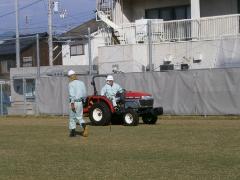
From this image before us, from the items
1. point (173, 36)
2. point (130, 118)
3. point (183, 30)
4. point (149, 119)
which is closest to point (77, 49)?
point (173, 36)

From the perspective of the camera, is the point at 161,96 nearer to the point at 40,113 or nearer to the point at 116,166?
the point at 40,113

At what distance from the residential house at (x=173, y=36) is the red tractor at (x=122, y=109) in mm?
6839

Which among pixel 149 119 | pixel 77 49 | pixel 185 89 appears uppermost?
pixel 77 49

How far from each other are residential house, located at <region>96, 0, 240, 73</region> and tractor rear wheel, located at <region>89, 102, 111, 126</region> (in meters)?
7.27

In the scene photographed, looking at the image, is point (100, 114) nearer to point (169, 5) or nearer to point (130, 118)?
point (130, 118)

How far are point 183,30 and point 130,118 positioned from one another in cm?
1351

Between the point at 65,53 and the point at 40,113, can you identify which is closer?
the point at 40,113

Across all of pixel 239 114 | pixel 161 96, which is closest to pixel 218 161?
pixel 239 114

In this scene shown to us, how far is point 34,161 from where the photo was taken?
44.2 ft

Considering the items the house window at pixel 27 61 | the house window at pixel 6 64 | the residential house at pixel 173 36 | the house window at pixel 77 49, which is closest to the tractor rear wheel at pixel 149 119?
the residential house at pixel 173 36

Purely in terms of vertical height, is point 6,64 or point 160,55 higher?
point 6,64

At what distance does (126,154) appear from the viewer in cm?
1420

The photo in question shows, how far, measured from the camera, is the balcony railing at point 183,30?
33.8m

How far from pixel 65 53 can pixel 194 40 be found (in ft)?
101
